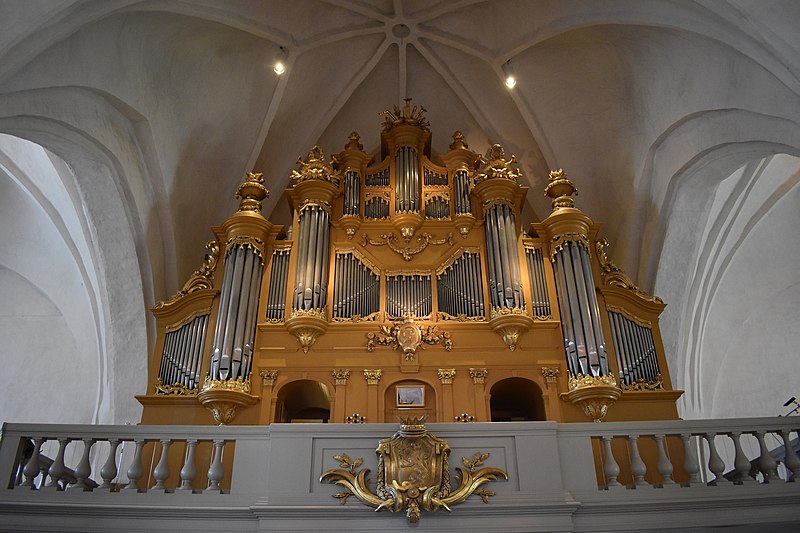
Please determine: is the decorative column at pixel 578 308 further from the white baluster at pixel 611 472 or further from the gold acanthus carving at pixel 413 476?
the gold acanthus carving at pixel 413 476

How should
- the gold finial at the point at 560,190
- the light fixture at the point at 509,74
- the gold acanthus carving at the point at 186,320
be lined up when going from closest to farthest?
the gold acanthus carving at the point at 186,320 → the gold finial at the point at 560,190 → the light fixture at the point at 509,74

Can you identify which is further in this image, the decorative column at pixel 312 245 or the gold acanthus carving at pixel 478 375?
the decorative column at pixel 312 245

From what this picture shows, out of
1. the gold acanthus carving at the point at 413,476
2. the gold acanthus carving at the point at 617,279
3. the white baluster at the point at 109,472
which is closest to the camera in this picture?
the gold acanthus carving at the point at 413,476

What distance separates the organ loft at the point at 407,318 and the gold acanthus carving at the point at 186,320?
0.07 ft

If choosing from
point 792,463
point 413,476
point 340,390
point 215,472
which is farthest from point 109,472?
point 792,463

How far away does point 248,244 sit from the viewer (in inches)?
466

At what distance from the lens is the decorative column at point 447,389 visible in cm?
1047

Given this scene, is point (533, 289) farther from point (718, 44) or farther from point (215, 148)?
point (215, 148)

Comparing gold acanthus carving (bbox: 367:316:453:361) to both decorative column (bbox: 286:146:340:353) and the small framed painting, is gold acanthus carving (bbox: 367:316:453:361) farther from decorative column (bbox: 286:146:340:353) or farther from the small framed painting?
decorative column (bbox: 286:146:340:353)

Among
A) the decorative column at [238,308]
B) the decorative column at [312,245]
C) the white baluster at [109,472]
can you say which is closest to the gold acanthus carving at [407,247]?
the decorative column at [312,245]

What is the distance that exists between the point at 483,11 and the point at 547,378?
7603 millimetres

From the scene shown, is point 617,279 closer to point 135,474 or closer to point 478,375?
point 478,375

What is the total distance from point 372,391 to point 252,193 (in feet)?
14.3

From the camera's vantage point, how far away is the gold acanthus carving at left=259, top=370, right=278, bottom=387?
10.7 meters
